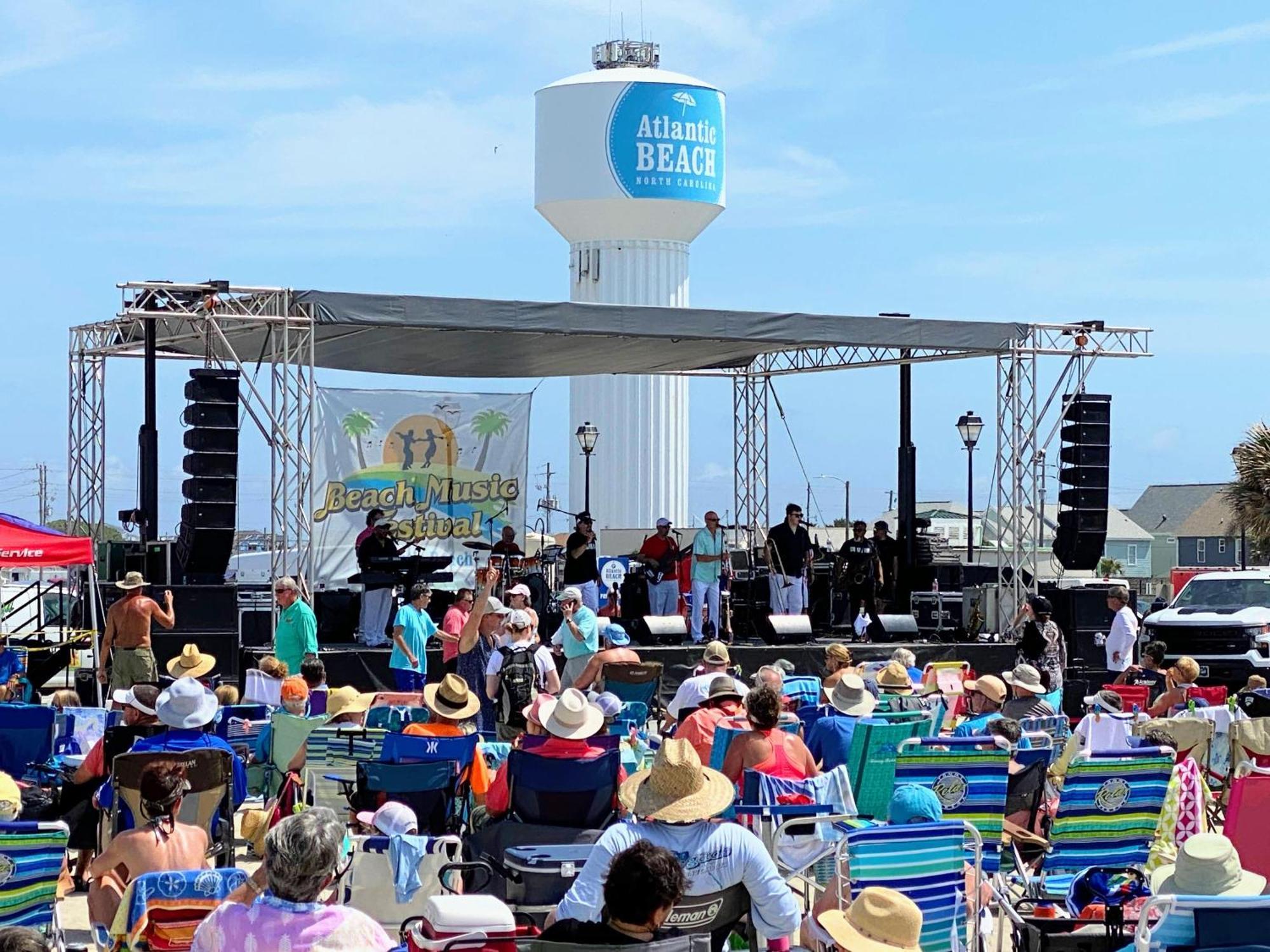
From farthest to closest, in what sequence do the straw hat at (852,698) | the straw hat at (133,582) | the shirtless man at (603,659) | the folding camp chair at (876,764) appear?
the straw hat at (133,582)
the shirtless man at (603,659)
the straw hat at (852,698)
the folding camp chair at (876,764)

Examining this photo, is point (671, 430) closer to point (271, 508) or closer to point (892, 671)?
point (271, 508)

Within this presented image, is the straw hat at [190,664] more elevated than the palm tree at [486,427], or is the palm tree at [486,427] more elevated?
the palm tree at [486,427]

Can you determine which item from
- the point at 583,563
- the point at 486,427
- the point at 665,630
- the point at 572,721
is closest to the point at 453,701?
Answer: the point at 572,721

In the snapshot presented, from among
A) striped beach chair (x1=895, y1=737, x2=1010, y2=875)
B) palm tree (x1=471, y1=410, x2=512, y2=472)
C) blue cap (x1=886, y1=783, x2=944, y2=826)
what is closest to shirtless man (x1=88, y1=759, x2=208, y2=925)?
blue cap (x1=886, y1=783, x2=944, y2=826)

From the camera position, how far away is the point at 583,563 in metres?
17.8

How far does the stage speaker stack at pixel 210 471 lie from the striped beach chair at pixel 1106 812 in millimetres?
9537

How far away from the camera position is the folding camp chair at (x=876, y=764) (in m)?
7.92

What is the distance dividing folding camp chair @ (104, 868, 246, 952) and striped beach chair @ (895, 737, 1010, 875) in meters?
3.06

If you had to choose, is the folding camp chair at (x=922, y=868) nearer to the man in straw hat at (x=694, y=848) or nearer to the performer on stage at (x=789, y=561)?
the man in straw hat at (x=694, y=848)

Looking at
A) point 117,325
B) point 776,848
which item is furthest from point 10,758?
point 117,325

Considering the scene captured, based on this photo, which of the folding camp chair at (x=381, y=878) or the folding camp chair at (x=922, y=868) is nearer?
the folding camp chair at (x=922, y=868)

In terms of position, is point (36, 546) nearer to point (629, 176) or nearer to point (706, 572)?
point (706, 572)

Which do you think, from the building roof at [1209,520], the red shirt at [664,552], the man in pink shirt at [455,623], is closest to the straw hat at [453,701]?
the man in pink shirt at [455,623]

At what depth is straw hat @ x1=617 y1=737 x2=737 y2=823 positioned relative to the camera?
509 cm
